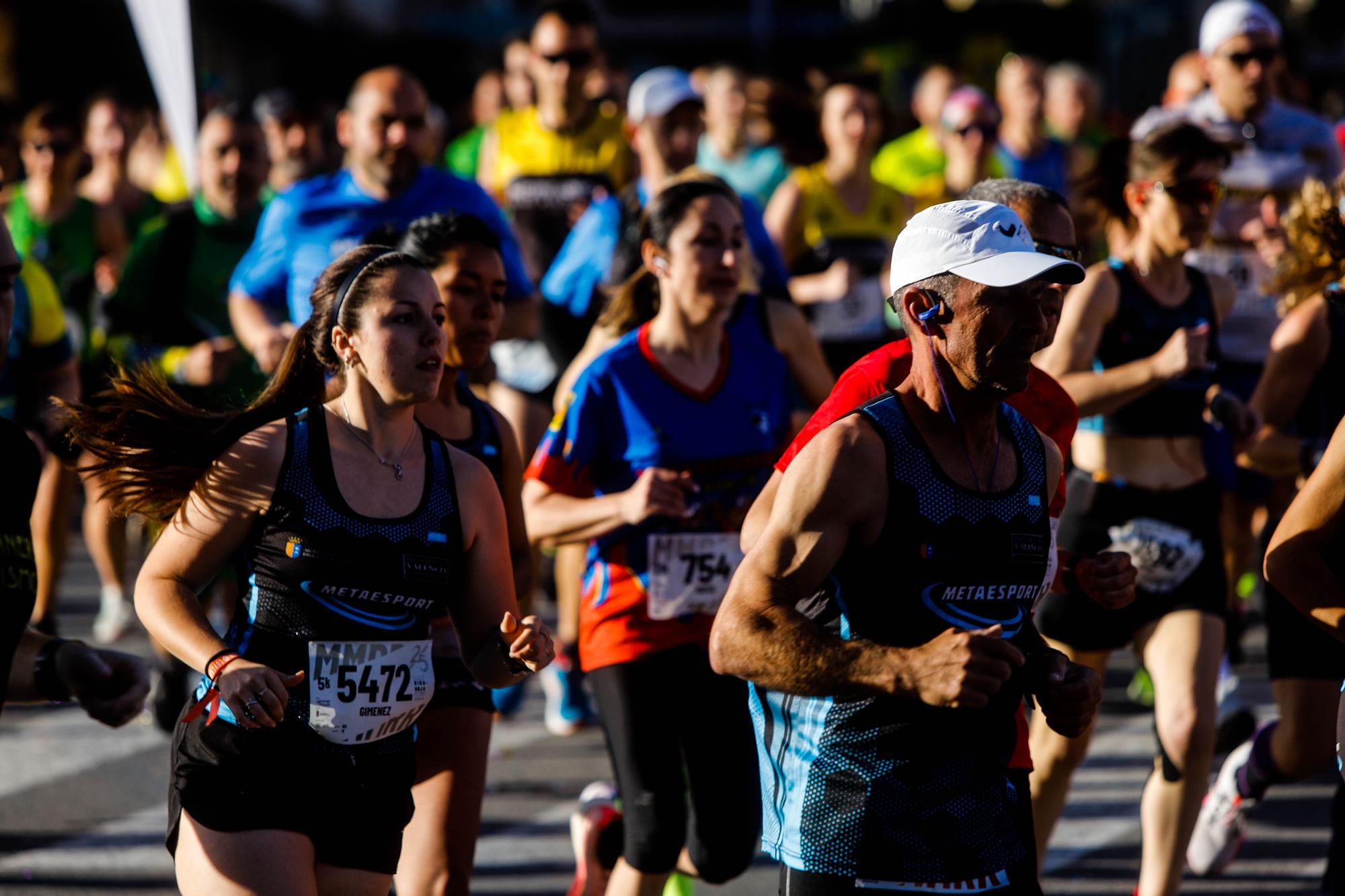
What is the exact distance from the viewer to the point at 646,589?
448cm

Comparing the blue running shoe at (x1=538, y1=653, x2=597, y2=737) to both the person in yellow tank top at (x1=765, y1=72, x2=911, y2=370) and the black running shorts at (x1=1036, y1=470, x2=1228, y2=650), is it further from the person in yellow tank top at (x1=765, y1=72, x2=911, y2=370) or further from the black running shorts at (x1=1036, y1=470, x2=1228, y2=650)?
the black running shorts at (x1=1036, y1=470, x2=1228, y2=650)

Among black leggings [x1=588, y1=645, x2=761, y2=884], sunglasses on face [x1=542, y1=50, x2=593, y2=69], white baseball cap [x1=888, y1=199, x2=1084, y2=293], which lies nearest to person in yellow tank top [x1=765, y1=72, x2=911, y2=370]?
sunglasses on face [x1=542, y1=50, x2=593, y2=69]

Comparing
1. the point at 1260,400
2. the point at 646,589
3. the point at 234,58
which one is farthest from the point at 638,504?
the point at 234,58

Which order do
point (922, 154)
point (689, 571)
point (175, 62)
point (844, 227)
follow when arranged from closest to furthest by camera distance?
point (689, 571), point (844, 227), point (175, 62), point (922, 154)

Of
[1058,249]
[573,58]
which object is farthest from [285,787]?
[573,58]

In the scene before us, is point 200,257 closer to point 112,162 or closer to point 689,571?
point 689,571

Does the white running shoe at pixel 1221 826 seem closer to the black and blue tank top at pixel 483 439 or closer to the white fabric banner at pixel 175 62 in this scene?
the black and blue tank top at pixel 483 439

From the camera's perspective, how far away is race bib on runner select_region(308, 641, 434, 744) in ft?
11.1

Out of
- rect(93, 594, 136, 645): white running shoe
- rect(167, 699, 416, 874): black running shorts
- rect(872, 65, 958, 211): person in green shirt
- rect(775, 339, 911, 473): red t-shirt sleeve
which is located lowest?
rect(93, 594, 136, 645): white running shoe

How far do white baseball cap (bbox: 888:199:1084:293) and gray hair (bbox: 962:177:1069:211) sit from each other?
3.33ft

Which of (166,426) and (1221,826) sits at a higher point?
(166,426)

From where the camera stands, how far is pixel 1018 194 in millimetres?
4152

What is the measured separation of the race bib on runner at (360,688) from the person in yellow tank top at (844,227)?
442 cm

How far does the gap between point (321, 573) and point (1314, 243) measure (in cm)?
261
